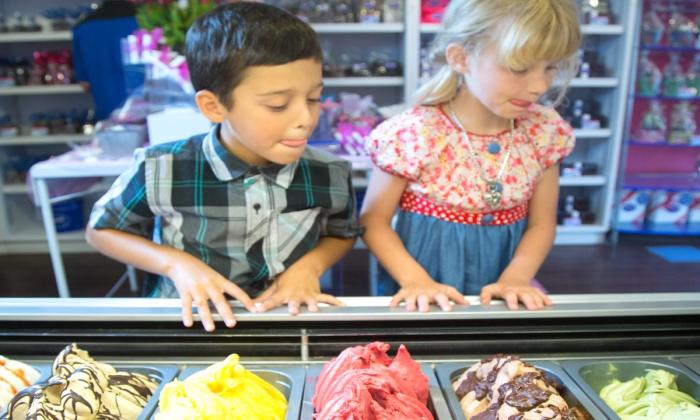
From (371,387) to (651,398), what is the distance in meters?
0.42

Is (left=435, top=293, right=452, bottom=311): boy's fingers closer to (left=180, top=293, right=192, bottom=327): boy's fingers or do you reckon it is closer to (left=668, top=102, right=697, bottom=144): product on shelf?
(left=180, top=293, right=192, bottom=327): boy's fingers

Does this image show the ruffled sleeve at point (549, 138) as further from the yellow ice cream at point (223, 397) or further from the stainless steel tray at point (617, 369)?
the yellow ice cream at point (223, 397)

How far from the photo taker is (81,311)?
0.81 metres

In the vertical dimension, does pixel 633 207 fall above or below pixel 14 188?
below

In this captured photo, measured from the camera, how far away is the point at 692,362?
0.81m

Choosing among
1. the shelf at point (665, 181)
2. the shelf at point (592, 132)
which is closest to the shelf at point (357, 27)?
the shelf at point (592, 132)

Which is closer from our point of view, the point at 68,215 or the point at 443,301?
the point at 443,301

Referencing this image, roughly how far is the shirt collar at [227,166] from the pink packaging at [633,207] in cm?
373

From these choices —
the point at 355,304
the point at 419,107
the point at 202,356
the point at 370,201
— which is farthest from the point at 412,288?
the point at 419,107

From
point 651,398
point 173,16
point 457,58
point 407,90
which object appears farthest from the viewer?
point 407,90

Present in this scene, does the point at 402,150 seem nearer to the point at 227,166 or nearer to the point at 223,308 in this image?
the point at 227,166

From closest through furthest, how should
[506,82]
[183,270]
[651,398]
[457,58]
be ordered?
[651,398], [183,270], [506,82], [457,58]

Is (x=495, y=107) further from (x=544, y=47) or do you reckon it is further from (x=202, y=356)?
(x=202, y=356)

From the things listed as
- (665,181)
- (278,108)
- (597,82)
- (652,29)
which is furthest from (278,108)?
(665,181)
